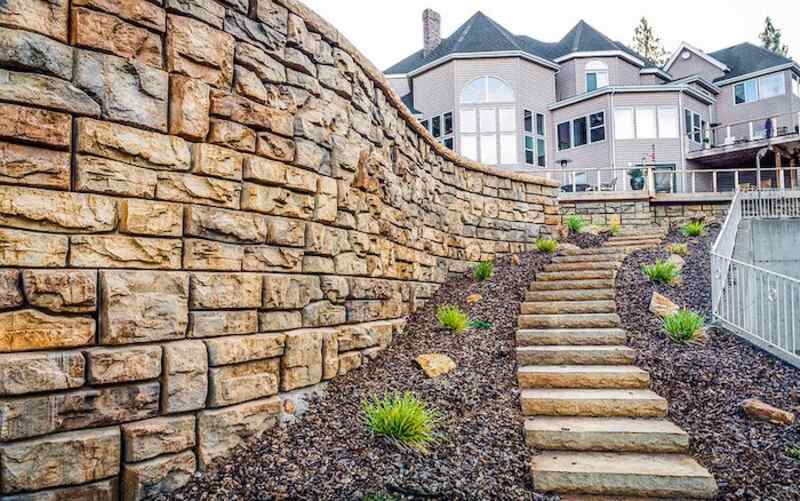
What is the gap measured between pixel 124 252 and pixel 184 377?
30.7 inches

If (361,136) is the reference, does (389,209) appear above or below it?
below

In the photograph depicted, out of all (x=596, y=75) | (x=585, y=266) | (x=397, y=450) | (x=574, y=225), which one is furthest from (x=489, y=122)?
(x=397, y=450)

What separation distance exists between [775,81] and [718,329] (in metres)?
24.0

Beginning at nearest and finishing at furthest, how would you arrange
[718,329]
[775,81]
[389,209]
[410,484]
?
[410,484] < [389,209] < [718,329] < [775,81]

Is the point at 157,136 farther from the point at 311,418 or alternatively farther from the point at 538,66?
the point at 538,66

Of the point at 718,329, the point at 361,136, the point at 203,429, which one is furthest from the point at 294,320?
the point at 718,329

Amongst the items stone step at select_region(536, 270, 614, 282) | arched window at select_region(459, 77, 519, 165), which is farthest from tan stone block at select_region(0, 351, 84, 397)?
arched window at select_region(459, 77, 519, 165)

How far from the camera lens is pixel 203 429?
3301 millimetres

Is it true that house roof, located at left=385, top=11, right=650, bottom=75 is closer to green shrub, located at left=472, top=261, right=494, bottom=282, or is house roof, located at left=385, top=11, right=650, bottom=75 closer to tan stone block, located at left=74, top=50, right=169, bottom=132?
green shrub, located at left=472, top=261, right=494, bottom=282

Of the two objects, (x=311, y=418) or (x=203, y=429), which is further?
(x=311, y=418)

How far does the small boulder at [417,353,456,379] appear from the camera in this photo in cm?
500

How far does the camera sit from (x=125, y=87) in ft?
10.2

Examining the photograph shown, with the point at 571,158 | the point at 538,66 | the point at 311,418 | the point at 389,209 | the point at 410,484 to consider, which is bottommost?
the point at 410,484

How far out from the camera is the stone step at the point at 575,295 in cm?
721
